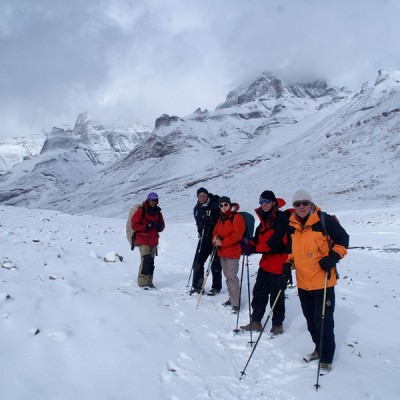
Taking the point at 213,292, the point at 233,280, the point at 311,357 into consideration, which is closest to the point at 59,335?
the point at 311,357

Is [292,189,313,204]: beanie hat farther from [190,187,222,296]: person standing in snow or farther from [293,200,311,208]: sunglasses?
[190,187,222,296]: person standing in snow

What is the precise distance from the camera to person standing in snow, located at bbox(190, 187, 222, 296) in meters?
10.3

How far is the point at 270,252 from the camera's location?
7508mm

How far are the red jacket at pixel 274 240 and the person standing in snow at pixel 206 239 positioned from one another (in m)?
2.77

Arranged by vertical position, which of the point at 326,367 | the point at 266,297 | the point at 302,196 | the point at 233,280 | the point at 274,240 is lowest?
the point at 326,367

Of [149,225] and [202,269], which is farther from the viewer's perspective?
[202,269]

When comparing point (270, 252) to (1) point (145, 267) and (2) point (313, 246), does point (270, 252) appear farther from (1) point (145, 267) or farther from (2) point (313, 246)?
(1) point (145, 267)

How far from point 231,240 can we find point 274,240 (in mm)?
1605

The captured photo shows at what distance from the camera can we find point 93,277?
10.0m

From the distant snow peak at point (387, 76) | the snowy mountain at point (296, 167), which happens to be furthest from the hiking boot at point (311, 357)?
the distant snow peak at point (387, 76)

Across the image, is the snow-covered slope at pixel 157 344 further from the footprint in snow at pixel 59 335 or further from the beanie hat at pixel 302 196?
the beanie hat at pixel 302 196

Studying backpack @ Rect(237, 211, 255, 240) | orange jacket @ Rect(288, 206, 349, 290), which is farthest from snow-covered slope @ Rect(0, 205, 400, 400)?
backpack @ Rect(237, 211, 255, 240)

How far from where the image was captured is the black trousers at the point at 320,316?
19.3 feet

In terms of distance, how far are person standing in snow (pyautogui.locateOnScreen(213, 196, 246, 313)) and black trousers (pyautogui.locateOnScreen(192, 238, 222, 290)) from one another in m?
1.27
